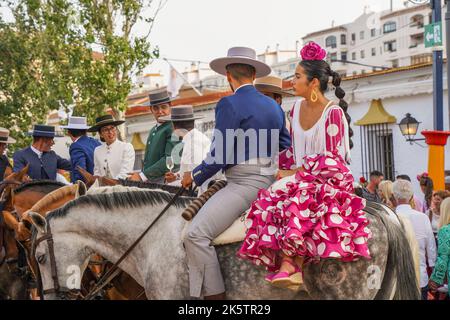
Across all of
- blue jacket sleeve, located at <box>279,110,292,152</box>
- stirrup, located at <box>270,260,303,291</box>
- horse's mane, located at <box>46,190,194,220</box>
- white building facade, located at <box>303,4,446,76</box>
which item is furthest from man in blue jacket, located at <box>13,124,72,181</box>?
white building facade, located at <box>303,4,446,76</box>

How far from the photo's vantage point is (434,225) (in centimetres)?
948

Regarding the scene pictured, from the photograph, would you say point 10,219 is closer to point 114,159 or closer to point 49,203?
point 49,203

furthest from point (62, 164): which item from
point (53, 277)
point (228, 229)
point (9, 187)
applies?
point (228, 229)

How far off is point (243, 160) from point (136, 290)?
172 centimetres

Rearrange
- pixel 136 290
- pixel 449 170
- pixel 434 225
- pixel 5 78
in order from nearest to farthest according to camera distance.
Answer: pixel 136 290
pixel 434 225
pixel 449 170
pixel 5 78

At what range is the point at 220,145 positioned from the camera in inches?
216

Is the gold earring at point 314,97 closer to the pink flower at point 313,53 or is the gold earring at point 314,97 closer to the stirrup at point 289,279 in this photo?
the pink flower at point 313,53

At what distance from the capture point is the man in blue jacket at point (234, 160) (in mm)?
5242

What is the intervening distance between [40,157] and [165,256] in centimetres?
470

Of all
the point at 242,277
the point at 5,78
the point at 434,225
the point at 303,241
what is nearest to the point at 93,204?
the point at 242,277

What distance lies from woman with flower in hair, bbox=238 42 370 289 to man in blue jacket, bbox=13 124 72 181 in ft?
16.5

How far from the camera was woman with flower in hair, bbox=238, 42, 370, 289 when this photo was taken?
4863 millimetres

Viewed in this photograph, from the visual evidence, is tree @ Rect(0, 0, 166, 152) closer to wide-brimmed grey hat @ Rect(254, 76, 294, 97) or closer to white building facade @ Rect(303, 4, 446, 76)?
wide-brimmed grey hat @ Rect(254, 76, 294, 97)
